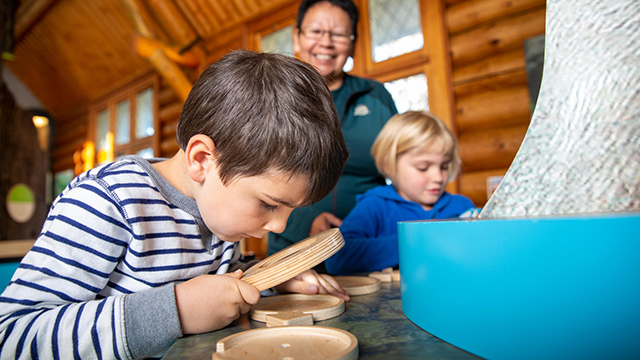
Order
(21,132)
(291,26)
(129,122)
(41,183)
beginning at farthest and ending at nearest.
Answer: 1. (129,122)
2. (291,26)
3. (41,183)
4. (21,132)

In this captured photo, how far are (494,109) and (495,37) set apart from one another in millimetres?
526

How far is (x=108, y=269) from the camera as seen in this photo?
29.2 inches

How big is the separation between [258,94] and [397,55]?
3.05m

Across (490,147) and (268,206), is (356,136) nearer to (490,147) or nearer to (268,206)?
(268,206)

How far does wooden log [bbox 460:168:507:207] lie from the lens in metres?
2.99

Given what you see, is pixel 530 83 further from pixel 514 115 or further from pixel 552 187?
pixel 552 187

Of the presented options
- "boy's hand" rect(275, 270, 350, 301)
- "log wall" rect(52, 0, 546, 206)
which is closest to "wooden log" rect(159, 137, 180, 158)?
"log wall" rect(52, 0, 546, 206)

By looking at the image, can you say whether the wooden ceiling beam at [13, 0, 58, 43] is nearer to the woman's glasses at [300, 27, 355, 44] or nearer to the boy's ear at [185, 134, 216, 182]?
the woman's glasses at [300, 27, 355, 44]

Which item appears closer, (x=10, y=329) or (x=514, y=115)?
(x=10, y=329)

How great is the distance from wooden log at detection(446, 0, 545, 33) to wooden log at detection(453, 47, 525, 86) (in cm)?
28

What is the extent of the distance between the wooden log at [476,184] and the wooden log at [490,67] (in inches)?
28.4

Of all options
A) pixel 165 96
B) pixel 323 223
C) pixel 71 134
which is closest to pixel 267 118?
pixel 323 223

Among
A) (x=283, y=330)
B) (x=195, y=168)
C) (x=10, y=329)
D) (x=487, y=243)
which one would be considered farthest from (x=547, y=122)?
(x=10, y=329)

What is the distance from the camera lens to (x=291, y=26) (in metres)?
4.42
